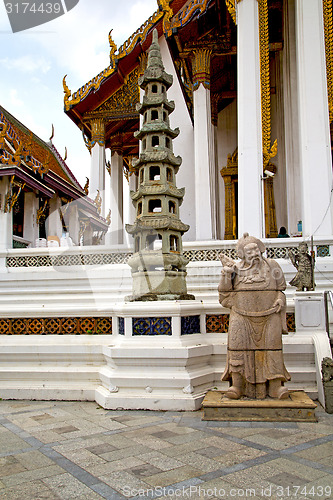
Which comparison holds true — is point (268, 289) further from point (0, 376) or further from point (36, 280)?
point (36, 280)

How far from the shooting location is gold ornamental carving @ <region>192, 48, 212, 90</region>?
11195 mm

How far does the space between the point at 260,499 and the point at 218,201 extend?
11.6 m

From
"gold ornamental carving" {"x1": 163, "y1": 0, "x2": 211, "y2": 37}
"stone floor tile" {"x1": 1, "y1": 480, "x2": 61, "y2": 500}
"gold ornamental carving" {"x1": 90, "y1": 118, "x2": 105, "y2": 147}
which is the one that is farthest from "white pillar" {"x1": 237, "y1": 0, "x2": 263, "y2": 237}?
"gold ornamental carving" {"x1": 90, "y1": 118, "x2": 105, "y2": 147}

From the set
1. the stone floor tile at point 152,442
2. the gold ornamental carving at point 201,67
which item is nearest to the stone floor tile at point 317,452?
the stone floor tile at point 152,442

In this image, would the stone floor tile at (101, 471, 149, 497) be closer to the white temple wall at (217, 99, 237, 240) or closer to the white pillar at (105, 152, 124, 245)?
the white temple wall at (217, 99, 237, 240)

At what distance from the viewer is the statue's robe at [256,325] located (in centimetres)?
428

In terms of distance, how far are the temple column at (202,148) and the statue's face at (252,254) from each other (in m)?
5.57

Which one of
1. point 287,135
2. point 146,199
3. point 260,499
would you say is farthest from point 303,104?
point 260,499

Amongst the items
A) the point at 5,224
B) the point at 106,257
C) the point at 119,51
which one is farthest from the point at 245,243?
the point at 119,51

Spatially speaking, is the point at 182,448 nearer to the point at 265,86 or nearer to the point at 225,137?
the point at 265,86

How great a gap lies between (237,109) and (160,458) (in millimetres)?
10061

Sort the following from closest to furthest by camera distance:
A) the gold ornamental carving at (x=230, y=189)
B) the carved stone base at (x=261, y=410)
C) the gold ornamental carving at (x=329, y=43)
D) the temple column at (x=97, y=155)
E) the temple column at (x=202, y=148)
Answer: the carved stone base at (x=261, y=410) < the gold ornamental carving at (x=329, y=43) < the temple column at (x=202, y=148) < the gold ornamental carving at (x=230, y=189) < the temple column at (x=97, y=155)

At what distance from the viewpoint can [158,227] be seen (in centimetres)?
547

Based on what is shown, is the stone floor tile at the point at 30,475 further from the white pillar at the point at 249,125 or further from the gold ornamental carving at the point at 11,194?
the gold ornamental carving at the point at 11,194
